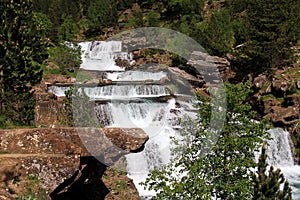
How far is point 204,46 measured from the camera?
50.4 metres

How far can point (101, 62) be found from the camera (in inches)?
2424

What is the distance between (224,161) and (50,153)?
609cm

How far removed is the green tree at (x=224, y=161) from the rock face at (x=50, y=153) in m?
1.94

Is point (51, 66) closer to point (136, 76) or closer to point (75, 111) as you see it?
point (136, 76)

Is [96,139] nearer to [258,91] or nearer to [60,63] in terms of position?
[258,91]

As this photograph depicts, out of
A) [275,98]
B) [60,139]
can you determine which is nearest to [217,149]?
[60,139]

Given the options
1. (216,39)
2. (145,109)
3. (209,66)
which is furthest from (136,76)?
(145,109)

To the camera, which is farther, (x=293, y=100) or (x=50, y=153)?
(x=293, y=100)

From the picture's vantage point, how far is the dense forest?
1201 cm

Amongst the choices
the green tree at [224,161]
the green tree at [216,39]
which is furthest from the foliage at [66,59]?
the green tree at [224,161]

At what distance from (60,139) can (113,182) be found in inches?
239

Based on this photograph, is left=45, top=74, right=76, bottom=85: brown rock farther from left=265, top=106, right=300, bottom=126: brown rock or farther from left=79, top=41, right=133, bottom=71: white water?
left=265, top=106, right=300, bottom=126: brown rock

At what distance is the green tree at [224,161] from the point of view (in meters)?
11.7

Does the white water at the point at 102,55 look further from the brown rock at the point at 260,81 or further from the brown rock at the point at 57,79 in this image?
the brown rock at the point at 260,81
